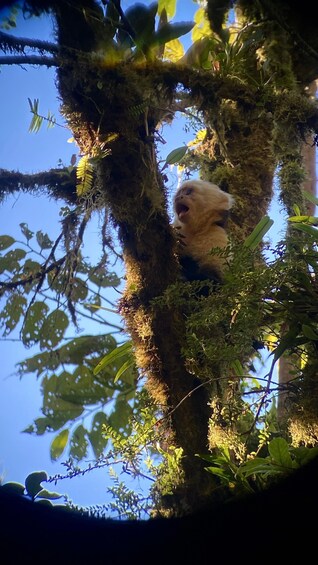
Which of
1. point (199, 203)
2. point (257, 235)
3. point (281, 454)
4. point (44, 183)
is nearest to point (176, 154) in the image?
point (199, 203)

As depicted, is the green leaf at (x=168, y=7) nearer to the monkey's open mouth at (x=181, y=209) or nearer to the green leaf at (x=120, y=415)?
the monkey's open mouth at (x=181, y=209)

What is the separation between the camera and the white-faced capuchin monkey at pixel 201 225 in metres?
3.36

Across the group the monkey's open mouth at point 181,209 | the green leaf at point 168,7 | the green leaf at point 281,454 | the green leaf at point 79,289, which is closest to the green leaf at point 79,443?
the green leaf at point 79,289

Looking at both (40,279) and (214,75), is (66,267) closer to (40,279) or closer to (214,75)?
(40,279)

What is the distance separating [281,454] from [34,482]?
81 cm

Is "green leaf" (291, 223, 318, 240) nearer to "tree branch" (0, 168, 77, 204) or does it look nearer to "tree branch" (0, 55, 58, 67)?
"tree branch" (0, 55, 58, 67)

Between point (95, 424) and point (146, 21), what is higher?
point (146, 21)

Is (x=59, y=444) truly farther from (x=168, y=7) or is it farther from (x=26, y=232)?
(x=168, y=7)

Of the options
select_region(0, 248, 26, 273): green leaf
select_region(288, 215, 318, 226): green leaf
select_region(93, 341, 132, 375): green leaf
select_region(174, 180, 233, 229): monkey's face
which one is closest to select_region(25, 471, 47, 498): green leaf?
select_region(93, 341, 132, 375): green leaf

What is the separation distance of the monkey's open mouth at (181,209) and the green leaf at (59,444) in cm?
184

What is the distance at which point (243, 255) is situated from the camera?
2.16 metres

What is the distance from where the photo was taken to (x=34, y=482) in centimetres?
179

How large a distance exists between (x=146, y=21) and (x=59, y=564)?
2.32 metres

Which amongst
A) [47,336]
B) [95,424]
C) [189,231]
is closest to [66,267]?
[47,336]
